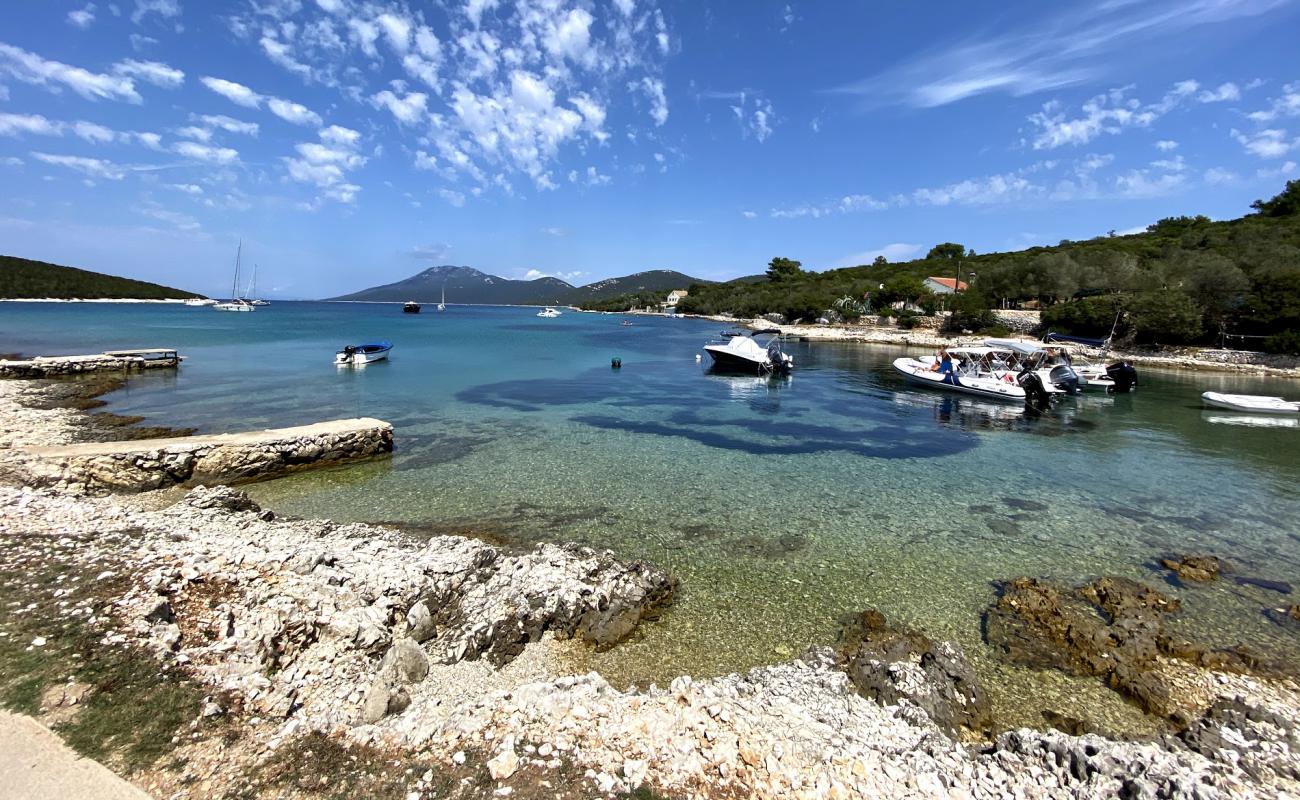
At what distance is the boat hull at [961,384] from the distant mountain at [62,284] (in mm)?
167531

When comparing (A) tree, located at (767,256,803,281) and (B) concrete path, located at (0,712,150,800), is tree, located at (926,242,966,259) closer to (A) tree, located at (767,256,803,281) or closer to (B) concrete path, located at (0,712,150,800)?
(A) tree, located at (767,256,803,281)

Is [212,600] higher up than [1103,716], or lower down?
higher up

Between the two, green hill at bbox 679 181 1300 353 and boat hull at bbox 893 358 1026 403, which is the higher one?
green hill at bbox 679 181 1300 353

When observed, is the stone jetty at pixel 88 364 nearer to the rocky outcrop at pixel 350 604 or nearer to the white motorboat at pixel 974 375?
the rocky outcrop at pixel 350 604

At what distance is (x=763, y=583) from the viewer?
9148 millimetres

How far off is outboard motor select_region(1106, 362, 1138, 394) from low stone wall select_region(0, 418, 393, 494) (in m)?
41.9

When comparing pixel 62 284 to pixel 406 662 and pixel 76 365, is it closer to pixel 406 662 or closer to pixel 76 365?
pixel 76 365

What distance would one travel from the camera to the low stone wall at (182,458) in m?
11.8

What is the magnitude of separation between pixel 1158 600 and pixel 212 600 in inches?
533

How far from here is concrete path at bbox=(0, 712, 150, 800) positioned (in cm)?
377

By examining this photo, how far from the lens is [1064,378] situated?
106 ft

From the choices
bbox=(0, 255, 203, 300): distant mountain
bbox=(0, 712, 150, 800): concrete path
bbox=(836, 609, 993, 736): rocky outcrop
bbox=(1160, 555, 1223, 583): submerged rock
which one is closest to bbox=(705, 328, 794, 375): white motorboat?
bbox=(1160, 555, 1223, 583): submerged rock

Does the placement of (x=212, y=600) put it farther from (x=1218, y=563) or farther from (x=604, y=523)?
(x=1218, y=563)

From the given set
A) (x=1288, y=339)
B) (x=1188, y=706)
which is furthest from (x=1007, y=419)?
(x=1288, y=339)
